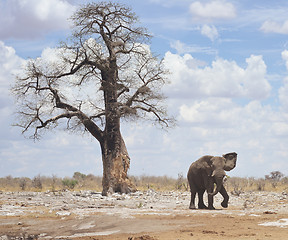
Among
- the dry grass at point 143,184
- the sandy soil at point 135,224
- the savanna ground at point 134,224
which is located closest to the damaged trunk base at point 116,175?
the dry grass at point 143,184

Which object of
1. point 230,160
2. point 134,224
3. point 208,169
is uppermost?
point 230,160

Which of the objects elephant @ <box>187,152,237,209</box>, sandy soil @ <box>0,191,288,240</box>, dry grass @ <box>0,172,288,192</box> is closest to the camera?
sandy soil @ <box>0,191,288,240</box>

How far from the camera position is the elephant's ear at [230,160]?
19.3 metres

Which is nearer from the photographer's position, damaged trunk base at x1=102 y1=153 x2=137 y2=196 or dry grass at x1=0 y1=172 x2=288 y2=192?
damaged trunk base at x1=102 y1=153 x2=137 y2=196

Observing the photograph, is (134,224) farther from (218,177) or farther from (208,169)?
(208,169)

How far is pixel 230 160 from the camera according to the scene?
1942cm

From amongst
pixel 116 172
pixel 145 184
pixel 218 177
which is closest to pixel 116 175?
pixel 116 172

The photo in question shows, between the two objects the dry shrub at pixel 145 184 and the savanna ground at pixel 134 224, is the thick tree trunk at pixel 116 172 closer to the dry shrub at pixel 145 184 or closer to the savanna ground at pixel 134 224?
the dry shrub at pixel 145 184

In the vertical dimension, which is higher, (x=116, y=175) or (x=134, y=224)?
(x=116, y=175)

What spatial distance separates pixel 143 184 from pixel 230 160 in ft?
81.6

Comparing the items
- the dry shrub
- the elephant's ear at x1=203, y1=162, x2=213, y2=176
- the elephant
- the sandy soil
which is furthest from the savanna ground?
the dry shrub

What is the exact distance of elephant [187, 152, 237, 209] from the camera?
1866 cm

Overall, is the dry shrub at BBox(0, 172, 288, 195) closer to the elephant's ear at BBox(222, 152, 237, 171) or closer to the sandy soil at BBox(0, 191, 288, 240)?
the elephant's ear at BBox(222, 152, 237, 171)

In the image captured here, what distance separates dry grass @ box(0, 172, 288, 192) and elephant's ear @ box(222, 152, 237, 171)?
798 centimetres
